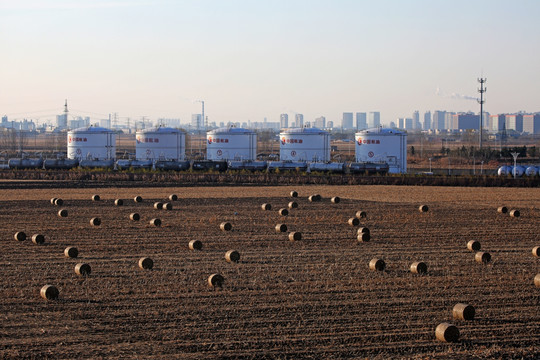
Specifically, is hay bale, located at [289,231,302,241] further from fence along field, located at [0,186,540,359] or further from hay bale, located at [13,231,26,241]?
hay bale, located at [13,231,26,241]

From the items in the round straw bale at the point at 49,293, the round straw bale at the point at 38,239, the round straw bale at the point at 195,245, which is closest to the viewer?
the round straw bale at the point at 49,293

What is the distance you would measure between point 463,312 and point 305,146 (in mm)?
54102

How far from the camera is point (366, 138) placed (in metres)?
64.4

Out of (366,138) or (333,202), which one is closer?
(333,202)

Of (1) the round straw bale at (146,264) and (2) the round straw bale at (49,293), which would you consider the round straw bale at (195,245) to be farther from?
(2) the round straw bale at (49,293)

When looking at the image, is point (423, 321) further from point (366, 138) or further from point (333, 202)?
point (366, 138)

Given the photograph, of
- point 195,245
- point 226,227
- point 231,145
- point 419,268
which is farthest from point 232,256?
point 231,145

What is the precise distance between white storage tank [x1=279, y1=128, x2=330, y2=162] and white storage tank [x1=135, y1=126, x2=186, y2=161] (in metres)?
10.4

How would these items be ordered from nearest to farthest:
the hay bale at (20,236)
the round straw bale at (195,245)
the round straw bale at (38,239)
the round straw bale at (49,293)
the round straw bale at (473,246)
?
the round straw bale at (49,293), the round straw bale at (195,245), the round straw bale at (473,246), the round straw bale at (38,239), the hay bale at (20,236)

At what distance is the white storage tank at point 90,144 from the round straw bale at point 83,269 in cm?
5441

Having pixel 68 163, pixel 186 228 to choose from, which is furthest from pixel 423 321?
pixel 68 163

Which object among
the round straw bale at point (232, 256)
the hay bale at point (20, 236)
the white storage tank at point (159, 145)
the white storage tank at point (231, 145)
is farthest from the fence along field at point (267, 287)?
the white storage tank at point (159, 145)

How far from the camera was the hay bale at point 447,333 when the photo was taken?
12250 millimetres

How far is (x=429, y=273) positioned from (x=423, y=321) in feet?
15.4
